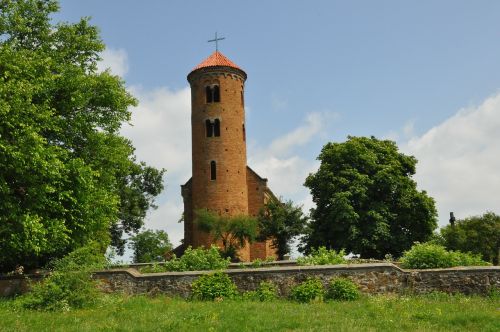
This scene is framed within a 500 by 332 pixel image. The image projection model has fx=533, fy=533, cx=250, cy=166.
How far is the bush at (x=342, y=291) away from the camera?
541 inches

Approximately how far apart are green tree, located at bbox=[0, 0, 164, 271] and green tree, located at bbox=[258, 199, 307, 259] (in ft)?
68.9

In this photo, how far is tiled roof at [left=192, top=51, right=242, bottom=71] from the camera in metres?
47.1

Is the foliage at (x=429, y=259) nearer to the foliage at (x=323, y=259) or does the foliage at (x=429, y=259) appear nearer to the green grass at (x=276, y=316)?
the green grass at (x=276, y=316)

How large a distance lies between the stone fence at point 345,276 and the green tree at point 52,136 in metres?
3.15

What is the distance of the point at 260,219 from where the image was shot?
Result: 42906mm

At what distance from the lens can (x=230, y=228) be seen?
41.0 meters

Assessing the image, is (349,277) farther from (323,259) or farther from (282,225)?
(282,225)

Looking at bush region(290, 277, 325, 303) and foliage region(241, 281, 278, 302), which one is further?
foliage region(241, 281, 278, 302)

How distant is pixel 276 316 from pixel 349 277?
4181 mm

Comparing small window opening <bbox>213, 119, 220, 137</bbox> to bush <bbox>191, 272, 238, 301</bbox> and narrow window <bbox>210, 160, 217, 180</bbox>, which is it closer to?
narrow window <bbox>210, 160, 217, 180</bbox>

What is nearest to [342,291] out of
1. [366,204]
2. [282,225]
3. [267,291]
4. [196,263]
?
[267,291]

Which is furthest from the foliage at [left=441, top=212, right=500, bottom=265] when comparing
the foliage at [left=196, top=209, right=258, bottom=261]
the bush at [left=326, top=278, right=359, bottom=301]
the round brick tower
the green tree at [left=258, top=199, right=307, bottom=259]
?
the bush at [left=326, top=278, right=359, bottom=301]

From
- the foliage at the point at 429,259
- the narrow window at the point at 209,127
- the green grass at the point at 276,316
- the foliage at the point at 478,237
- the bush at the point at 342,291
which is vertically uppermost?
the narrow window at the point at 209,127

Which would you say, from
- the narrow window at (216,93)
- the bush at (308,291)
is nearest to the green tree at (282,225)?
the narrow window at (216,93)
